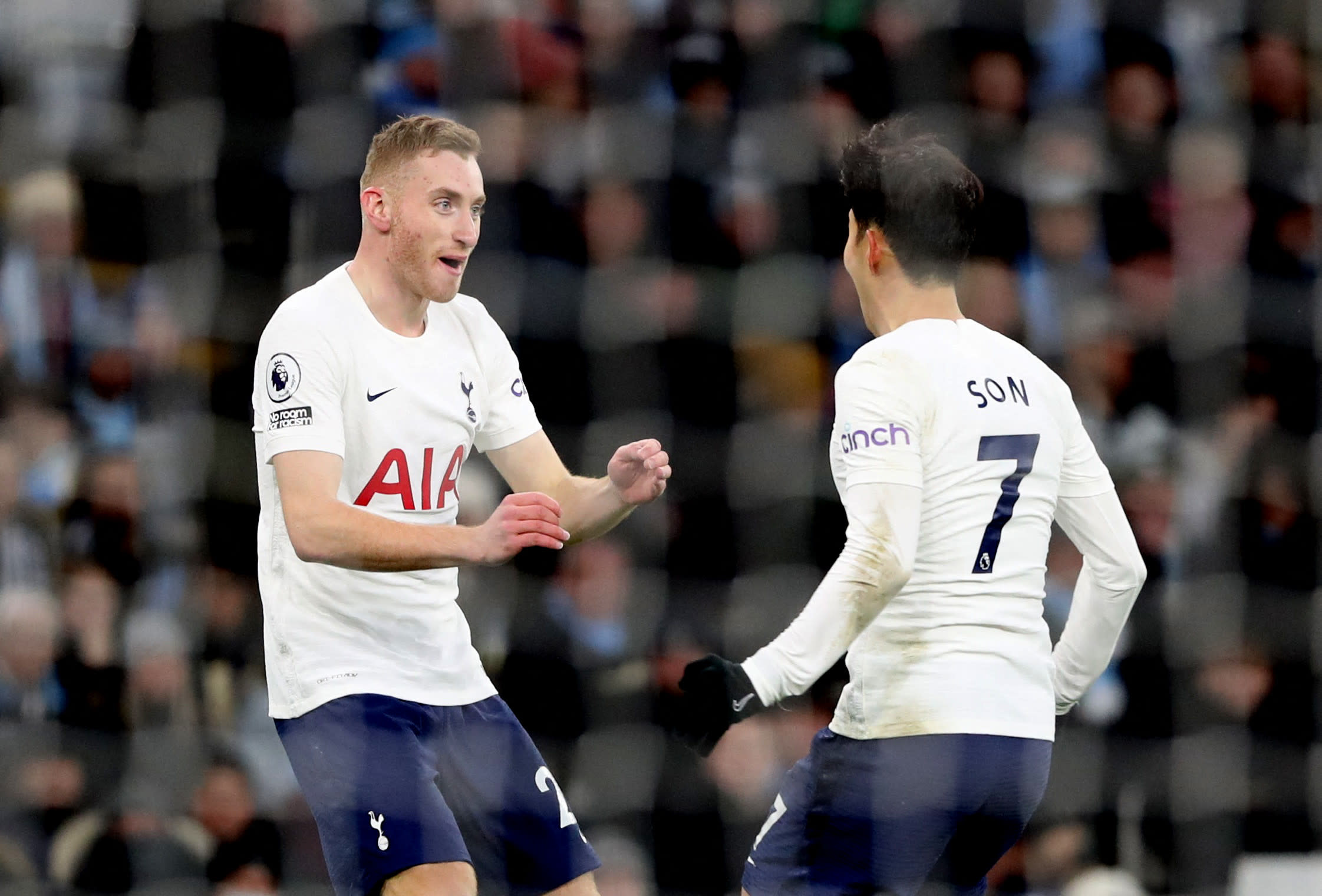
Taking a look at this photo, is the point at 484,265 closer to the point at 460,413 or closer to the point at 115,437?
the point at 115,437

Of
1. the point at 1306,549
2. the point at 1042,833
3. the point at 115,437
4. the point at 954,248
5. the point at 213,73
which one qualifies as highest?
the point at 213,73

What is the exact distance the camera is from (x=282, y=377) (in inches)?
129

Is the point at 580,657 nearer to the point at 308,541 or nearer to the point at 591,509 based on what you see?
the point at 591,509

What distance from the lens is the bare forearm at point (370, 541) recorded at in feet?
10.1

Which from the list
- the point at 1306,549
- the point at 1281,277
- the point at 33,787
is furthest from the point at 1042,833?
the point at 33,787

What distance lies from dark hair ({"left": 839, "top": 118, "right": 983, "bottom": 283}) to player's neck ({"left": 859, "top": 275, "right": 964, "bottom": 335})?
0.06ft

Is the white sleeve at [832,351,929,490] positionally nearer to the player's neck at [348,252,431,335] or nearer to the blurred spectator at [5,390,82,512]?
the player's neck at [348,252,431,335]

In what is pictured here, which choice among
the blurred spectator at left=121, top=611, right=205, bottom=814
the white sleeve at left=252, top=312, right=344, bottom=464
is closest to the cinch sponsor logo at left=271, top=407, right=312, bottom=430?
the white sleeve at left=252, top=312, right=344, bottom=464

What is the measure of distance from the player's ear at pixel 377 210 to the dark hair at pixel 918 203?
987mm

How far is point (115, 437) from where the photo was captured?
517 centimetres

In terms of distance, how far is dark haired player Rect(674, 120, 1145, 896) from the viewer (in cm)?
290

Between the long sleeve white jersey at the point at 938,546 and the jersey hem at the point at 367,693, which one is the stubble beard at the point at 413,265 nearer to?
the jersey hem at the point at 367,693

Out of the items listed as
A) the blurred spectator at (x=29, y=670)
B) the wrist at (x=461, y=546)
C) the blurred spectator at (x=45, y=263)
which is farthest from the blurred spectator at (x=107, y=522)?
the wrist at (x=461, y=546)

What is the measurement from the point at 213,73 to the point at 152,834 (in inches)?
89.8
